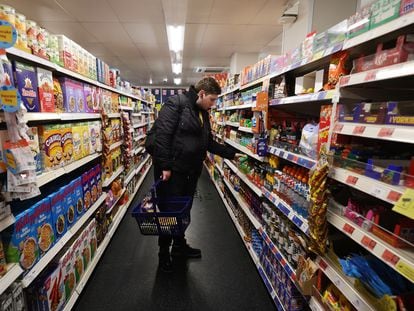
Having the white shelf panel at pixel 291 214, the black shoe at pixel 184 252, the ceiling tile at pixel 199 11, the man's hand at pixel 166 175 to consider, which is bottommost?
the black shoe at pixel 184 252

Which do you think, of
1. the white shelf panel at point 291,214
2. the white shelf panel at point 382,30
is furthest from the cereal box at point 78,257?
the white shelf panel at point 382,30

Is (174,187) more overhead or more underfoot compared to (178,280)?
more overhead

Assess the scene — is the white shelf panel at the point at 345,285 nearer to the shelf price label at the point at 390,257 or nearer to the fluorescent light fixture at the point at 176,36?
the shelf price label at the point at 390,257

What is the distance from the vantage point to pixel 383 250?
37.7 inches

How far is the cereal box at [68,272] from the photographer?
1833 mm

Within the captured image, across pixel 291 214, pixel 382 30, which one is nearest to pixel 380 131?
pixel 382 30

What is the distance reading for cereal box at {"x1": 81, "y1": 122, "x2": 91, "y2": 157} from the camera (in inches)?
89.2

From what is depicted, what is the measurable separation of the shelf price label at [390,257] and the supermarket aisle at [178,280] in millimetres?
1496

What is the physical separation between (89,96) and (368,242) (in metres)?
2.57

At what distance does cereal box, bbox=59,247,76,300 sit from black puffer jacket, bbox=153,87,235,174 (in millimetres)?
1043

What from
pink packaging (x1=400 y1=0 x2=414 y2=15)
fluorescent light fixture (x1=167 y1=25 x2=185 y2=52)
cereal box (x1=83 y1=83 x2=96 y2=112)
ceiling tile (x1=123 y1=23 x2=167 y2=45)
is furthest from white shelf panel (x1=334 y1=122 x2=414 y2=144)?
ceiling tile (x1=123 y1=23 x2=167 y2=45)

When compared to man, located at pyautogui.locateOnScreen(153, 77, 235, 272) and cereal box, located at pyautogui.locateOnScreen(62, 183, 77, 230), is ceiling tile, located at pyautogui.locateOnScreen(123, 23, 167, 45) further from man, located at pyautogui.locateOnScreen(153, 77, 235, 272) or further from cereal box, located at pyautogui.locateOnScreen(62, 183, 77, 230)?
cereal box, located at pyautogui.locateOnScreen(62, 183, 77, 230)

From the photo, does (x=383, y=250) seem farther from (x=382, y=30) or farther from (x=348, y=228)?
(x=382, y=30)

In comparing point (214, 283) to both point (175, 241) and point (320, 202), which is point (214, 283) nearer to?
point (175, 241)
